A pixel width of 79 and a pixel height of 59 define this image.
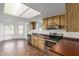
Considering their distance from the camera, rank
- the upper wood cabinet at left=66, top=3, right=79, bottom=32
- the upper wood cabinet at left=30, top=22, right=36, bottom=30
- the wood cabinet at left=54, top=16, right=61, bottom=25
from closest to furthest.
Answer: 1. the upper wood cabinet at left=66, top=3, right=79, bottom=32
2. the wood cabinet at left=54, top=16, right=61, bottom=25
3. the upper wood cabinet at left=30, top=22, right=36, bottom=30

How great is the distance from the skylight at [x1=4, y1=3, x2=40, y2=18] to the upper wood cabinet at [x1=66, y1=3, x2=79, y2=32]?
50 centimetres

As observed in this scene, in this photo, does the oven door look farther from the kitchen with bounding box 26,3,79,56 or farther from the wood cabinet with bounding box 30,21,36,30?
the wood cabinet with bounding box 30,21,36,30

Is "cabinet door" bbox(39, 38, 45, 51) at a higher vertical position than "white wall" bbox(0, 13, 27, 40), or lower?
lower

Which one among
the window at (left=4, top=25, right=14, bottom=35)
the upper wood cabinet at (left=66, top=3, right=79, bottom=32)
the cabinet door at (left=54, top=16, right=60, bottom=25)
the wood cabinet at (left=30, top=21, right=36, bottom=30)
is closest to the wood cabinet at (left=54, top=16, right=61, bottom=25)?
the cabinet door at (left=54, top=16, right=60, bottom=25)

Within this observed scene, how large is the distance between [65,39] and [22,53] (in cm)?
72

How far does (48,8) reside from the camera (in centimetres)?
175

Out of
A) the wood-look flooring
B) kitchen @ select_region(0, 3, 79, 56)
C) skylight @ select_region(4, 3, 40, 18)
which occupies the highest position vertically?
skylight @ select_region(4, 3, 40, 18)

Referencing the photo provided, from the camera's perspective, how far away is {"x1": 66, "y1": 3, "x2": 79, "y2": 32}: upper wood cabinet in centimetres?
158

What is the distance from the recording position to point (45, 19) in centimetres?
182

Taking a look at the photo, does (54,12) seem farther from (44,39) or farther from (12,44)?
(12,44)

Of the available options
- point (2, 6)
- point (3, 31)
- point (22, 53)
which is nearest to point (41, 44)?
point (22, 53)

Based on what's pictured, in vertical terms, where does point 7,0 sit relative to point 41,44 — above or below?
above

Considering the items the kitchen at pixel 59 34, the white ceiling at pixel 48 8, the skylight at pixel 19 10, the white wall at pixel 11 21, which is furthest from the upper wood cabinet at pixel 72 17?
the white wall at pixel 11 21

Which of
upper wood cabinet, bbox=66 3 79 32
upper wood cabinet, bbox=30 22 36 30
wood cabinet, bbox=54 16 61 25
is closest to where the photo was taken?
upper wood cabinet, bbox=66 3 79 32
